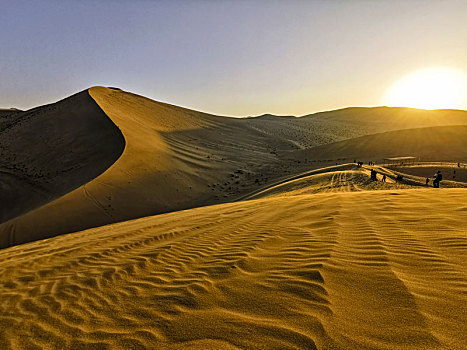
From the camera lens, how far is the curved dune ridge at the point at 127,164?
12.7m

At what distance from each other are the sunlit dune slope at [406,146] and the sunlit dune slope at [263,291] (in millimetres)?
28436

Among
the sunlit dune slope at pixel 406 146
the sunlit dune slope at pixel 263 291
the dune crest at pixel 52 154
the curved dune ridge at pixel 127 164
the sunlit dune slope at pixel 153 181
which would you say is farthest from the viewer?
the sunlit dune slope at pixel 406 146

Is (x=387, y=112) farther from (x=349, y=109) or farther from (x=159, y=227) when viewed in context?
(x=159, y=227)

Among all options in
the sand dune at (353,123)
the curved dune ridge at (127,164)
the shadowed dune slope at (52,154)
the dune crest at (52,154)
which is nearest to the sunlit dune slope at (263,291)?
the curved dune ridge at (127,164)

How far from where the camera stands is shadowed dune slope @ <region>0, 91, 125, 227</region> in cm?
1566

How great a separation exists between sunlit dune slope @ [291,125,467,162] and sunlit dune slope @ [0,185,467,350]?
2844 centimetres

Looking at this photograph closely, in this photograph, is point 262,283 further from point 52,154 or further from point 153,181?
point 52,154

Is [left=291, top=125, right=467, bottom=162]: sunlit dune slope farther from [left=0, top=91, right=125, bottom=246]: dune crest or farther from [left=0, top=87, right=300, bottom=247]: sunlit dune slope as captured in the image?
[left=0, top=91, right=125, bottom=246]: dune crest

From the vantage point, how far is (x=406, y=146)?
32.0 m

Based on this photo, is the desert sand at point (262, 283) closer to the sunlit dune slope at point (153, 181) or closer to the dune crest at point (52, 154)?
the sunlit dune slope at point (153, 181)

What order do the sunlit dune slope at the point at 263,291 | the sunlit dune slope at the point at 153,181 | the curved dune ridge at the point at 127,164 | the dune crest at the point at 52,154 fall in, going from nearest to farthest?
the sunlit dune slope at the point at 263,291
the sunlit dune slope at the point at 153,181
the curved dune ridge at the point at 127,164
the dune crest at the point at 52,154

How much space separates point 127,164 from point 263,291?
658 inches

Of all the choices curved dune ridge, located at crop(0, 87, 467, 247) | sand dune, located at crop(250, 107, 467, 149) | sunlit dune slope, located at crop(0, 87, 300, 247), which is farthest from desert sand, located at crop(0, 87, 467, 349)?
sand dune, located at crop(250, 107, 467, 149)

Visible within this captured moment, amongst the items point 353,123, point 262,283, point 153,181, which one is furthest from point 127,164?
point 353,123
